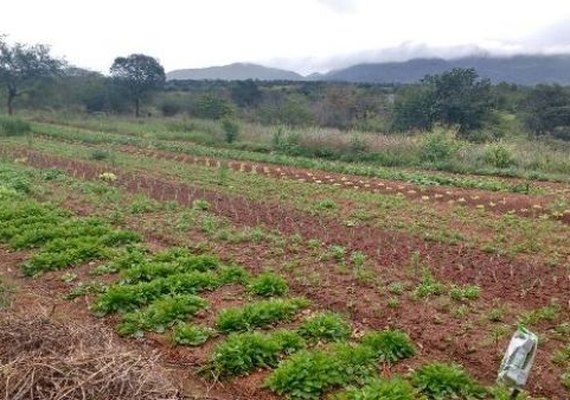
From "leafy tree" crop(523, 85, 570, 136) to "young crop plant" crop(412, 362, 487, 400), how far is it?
33.8 meters

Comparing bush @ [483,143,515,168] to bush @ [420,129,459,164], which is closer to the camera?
bush @ [483,143,515,168]

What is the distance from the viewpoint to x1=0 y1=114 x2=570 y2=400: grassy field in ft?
17.0

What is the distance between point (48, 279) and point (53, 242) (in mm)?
1092

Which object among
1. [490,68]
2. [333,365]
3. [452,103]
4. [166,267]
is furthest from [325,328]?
[490,68]

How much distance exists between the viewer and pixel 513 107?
43031 mm

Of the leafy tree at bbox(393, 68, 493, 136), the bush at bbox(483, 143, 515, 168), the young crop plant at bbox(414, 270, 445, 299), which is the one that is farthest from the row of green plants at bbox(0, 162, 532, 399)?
the leafy tree at bbox(393, 68, 493, 136)

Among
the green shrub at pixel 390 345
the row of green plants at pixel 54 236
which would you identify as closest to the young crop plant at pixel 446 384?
the green shrub at pixel 390 345

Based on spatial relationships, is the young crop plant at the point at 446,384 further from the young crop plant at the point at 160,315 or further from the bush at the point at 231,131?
the bush at the point at 231,131

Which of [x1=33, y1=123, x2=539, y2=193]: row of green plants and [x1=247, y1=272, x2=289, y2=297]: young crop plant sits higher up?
[x1=247, y1=272, x2=289, y2=297]: young crop plant

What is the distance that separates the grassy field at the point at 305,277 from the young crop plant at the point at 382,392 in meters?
0.02

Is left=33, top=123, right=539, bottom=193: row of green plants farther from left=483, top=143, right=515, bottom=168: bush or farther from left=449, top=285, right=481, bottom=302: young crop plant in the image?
left=449, top=285, right=481, bottom=302: young crop plant

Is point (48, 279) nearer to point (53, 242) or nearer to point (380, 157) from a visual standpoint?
point (53, 242)

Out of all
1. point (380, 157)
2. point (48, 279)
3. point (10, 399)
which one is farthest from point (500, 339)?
point (380, 157)

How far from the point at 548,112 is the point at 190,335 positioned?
35901 mm
